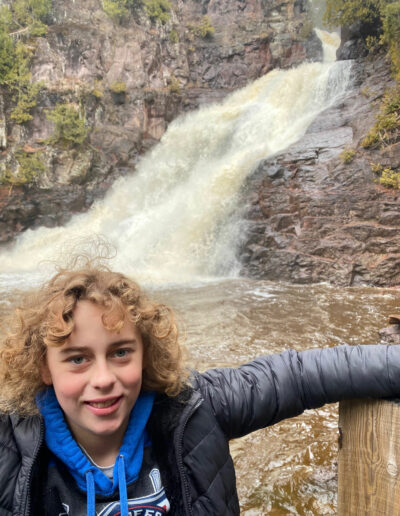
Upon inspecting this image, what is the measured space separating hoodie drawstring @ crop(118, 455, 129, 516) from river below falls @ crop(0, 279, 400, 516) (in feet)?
2.26

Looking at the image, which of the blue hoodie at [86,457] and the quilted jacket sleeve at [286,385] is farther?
the quilted jacket sleeve at [286,385]

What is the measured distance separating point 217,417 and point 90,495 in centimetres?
49

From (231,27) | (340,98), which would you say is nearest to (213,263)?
(340,98)

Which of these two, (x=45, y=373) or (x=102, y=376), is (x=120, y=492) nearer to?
(x=102, y=376)

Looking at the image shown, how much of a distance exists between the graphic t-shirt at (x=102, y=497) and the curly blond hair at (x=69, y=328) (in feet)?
0.77

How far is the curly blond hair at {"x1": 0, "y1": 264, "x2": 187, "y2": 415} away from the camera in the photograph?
51.1 inches

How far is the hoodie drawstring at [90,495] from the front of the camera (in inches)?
45.0

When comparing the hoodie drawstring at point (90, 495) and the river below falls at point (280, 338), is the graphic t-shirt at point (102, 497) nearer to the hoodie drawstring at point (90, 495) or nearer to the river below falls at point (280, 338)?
the hoodie drawstring at point (90, 495)

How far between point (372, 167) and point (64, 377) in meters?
9.13

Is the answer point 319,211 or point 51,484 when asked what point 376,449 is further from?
point 319,211

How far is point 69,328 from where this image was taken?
48.8 inches

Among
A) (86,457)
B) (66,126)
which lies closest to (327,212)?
(86,457)

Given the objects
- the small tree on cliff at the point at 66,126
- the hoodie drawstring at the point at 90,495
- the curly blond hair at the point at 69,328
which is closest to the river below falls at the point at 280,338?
the curly blond hair at the point at 69,328

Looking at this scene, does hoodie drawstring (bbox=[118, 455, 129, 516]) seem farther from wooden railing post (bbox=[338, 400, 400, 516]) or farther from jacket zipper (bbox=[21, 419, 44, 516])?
wooden railing post (bbox=[338, 400, 400, 516])
